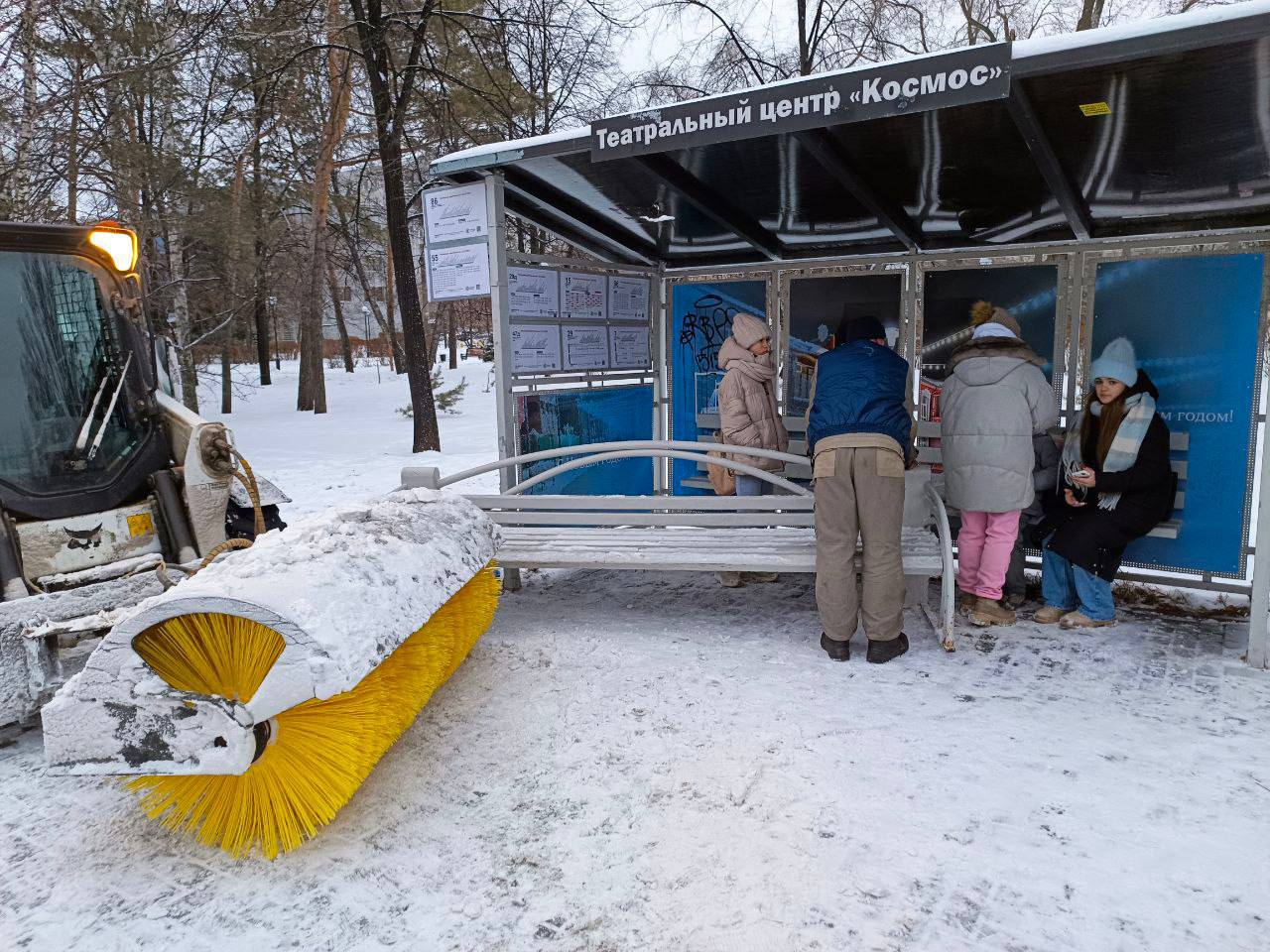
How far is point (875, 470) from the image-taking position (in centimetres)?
403

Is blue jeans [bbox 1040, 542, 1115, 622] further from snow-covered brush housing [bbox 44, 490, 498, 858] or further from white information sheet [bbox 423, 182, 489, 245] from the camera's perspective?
white information sheet [bbox 423, 182, 489, 245]

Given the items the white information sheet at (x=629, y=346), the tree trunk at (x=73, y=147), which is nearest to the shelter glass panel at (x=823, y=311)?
the white information sheet at (x=629, y=346)

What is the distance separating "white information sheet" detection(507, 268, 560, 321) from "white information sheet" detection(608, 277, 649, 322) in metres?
0.72

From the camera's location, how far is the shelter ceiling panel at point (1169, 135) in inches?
137

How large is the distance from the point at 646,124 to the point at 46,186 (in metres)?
10.4

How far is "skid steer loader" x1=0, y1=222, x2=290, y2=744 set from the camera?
3.65 m

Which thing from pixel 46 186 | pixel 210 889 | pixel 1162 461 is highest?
pixel 46 186

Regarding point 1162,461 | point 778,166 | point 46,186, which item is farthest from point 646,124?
point 46,186

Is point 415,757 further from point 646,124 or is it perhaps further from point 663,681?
point 646,124

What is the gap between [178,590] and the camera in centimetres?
251

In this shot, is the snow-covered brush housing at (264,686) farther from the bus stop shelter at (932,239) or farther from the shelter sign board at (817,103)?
the bus stop shelter at (932,239)

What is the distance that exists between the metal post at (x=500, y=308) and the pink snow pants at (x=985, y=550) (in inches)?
113

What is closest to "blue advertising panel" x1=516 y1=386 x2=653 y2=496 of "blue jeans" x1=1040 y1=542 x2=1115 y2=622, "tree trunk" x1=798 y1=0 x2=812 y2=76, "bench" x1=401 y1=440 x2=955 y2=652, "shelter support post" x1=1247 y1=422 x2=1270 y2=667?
"bench" x1=401 y1=440 x2=955 y2=652

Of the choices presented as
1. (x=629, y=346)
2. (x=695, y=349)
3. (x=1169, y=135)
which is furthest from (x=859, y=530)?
(x=695, y=349)
